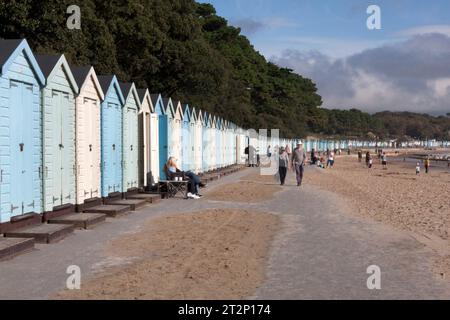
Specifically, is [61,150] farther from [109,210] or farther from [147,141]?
[147,141]

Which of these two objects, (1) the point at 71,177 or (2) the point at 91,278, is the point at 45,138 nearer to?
(1) the point at 71,177

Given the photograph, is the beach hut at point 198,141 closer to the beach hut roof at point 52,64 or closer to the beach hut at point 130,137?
the beach hut at point 130,137

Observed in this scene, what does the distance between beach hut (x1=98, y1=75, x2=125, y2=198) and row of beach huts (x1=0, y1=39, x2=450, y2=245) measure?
0.03 m

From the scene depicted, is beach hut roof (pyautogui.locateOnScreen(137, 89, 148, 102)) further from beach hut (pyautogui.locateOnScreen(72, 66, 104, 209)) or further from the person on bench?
beach hut (pyautogui.locateOnScreen(72, 66, 104, 209))

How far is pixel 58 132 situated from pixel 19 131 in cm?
175

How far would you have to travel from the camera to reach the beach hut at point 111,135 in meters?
14.7

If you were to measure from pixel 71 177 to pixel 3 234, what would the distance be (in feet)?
10.9

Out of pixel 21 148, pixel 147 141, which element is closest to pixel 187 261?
pixel 21 148

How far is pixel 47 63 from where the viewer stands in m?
11.7

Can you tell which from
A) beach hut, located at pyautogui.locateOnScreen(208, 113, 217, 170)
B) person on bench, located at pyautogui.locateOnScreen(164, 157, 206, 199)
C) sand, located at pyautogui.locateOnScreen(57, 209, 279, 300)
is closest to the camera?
sand, located at pyautogui.locateOnScreen(57, 209, 279, 300)

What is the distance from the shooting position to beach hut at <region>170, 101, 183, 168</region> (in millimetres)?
21281

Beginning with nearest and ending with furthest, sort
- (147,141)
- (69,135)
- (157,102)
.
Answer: (69,135) → (147,141) → (157,102)

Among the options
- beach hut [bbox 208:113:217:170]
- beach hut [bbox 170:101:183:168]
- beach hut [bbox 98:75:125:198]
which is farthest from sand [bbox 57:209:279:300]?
beach hut [bbox 208:113:217:170]

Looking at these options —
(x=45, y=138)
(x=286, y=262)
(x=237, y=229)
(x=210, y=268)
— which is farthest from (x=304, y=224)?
(x=45, y=138)
